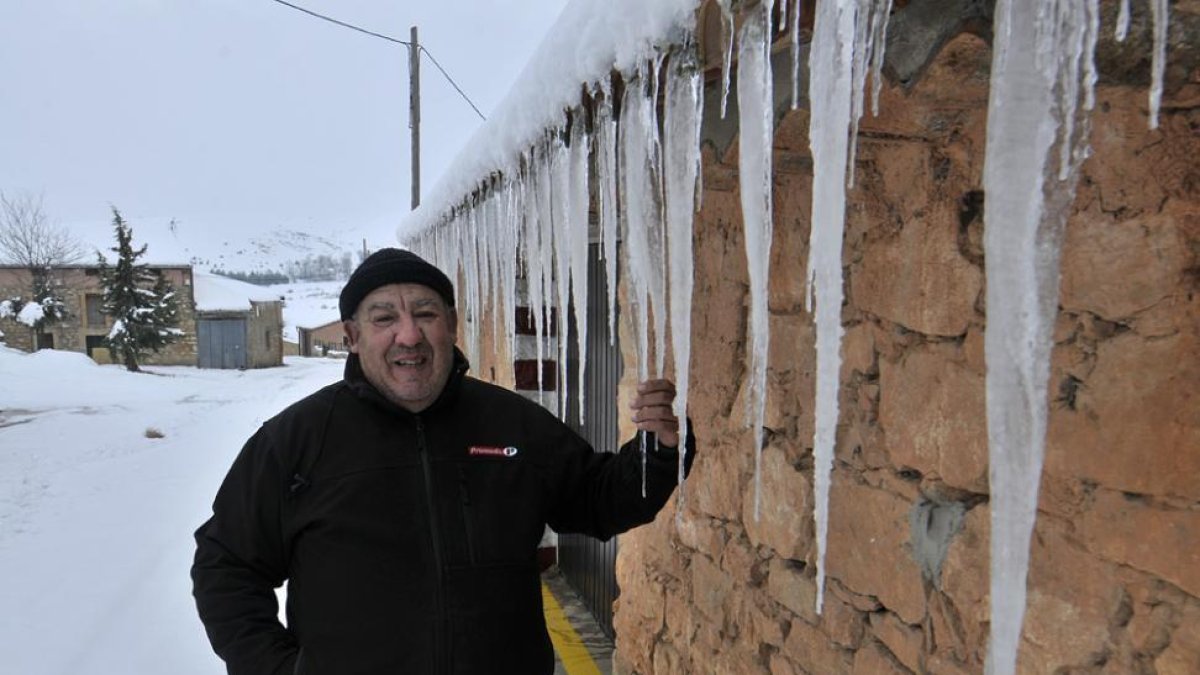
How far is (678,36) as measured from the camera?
1.17 meters

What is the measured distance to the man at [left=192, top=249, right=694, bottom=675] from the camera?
56.2 inches

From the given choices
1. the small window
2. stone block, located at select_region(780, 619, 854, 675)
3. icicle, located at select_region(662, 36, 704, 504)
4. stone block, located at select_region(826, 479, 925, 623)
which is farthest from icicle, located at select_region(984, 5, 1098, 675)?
the small window

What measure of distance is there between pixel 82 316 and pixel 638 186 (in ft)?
97.5

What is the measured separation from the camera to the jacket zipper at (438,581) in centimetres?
141

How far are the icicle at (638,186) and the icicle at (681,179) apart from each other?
0.05 m

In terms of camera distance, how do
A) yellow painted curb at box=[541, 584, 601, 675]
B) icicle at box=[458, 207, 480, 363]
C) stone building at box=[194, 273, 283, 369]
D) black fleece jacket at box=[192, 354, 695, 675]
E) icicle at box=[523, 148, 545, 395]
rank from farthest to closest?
stone building at box=[194, 273, 283, 369] → yellow painted curb at box=[541, 584, 601, 675] → icicle at box=[458, 207, 480, 363] → icicle at box=[523, 148, 545, 395] → black fleece jacket at box=[192, 354, 695, 675]

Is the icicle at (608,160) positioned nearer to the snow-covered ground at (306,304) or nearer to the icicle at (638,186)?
the icicle at (638,186)

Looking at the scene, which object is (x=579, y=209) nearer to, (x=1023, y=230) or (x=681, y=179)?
(x=681, y=179)

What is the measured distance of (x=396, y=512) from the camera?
1.46m

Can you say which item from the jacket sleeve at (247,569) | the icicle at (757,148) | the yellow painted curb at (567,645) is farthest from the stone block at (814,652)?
the yellow painted curb at (567,645)

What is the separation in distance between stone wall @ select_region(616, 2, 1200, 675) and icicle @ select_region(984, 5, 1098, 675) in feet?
0.68

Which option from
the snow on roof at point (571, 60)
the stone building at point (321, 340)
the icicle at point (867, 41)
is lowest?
the stone building at point (321, 340)

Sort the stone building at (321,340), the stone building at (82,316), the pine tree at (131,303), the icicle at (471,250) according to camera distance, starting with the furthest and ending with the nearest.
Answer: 1. the stone building at (321,340)
2. the stone building at (82,316)
3. the pine tree at (131,303)
4. the icicle at (471,250)

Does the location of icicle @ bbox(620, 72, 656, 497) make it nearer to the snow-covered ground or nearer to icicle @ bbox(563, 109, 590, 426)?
icicle @ bbox(563, 109, 590, 426)
